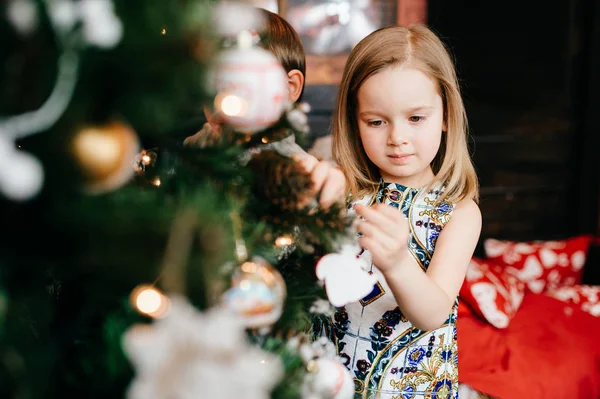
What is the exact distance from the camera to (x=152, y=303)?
0.41 metres

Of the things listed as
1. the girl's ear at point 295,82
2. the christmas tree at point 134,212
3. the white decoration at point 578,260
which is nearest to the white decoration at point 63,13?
the christmas tree at point 134,212

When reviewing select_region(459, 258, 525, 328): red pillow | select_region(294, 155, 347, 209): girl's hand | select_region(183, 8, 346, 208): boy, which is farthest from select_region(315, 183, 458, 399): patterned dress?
select_region(459, 258, 525, 328): red pillow

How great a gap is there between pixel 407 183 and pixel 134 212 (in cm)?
71

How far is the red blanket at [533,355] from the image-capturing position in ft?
5.24

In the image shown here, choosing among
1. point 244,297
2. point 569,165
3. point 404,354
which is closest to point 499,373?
point 404,354

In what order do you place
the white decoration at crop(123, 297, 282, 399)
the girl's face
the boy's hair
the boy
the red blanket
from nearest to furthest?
the white decoration at crop(123, 297, 282, 399)
the boy
the girl's face
the boy's hair
the red blanket

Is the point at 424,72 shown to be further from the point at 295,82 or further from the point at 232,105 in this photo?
the point at 232,105

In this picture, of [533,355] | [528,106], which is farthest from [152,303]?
[528,106]

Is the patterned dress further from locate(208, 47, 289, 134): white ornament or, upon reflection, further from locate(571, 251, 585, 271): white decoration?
locate(571, 251, 585, 271): white decoration

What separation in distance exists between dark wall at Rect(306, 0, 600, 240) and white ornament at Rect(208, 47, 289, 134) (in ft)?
7.56

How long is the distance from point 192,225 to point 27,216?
118 millimetres

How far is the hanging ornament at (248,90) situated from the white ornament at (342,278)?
0.17m

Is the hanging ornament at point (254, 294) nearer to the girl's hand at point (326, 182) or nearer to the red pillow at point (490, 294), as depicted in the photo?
the girl's hand at point (326, 182)

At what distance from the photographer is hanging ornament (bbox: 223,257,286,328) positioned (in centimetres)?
43
